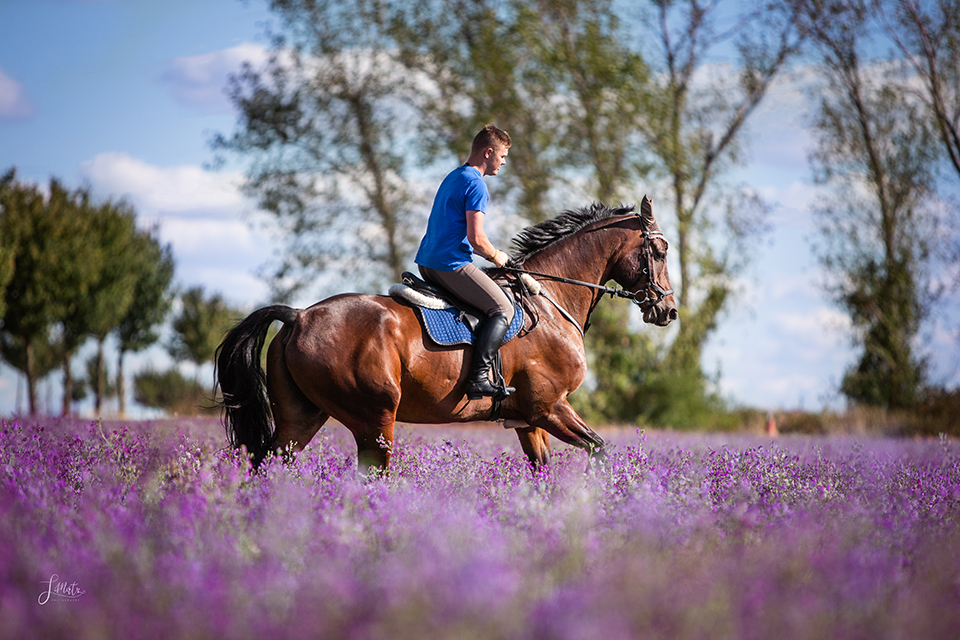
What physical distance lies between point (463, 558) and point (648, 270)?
461 cm

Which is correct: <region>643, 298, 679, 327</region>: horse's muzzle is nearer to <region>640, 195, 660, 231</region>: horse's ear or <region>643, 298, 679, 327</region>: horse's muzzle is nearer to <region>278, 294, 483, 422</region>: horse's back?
<region>640, 195, 660, 231</region>: horse's ear

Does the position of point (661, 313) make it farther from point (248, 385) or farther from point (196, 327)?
point (196, 327)

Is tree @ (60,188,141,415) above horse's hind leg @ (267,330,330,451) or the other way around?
above

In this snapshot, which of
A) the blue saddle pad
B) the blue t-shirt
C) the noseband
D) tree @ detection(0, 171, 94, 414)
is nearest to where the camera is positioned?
the blue saddle pad

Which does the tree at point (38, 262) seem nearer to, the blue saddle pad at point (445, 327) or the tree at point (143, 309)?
the tree at point (143, 309)

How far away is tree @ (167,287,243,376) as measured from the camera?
3628cm

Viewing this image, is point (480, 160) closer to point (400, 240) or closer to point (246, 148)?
point (400, 240)

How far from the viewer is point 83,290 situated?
2625 centimetres

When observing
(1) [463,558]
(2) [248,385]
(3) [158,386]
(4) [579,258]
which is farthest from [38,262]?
(1) [463,558]

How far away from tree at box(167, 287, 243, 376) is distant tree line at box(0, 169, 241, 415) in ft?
0.15

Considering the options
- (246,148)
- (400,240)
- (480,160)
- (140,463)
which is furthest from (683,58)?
(140,463)

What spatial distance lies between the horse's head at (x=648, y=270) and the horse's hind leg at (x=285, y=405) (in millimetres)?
3024

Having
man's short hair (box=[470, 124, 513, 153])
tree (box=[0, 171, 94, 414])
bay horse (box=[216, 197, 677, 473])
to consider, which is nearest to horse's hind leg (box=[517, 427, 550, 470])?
bay horse (box=[216, 197, 677, 473])

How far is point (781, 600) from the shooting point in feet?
8.93
